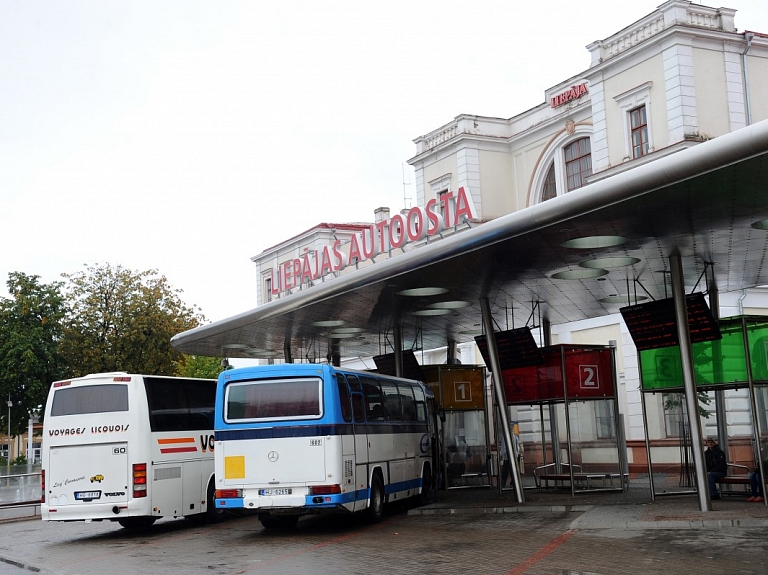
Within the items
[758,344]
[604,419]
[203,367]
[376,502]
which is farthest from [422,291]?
[203,367]

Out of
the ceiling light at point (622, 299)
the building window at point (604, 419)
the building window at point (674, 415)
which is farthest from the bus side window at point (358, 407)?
the building window at point (604, 419)

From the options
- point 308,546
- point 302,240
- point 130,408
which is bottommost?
point 308,546

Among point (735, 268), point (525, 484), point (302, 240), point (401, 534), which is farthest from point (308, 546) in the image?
point (302, 240)

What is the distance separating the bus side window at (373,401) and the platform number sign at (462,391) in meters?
6.30

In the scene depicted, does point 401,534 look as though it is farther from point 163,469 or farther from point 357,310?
point 357,310

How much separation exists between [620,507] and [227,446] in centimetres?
715

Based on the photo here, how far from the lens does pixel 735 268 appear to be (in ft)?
64.4

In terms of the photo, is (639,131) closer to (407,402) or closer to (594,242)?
(407,402)

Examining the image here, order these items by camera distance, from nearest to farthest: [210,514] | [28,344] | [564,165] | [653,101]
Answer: [210,514] → [653,101] → [564,165] → [28,344]

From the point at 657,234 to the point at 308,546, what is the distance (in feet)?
24.7

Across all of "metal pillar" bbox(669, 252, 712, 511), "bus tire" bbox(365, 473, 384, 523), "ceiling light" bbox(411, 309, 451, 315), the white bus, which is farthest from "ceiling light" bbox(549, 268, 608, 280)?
the white bus

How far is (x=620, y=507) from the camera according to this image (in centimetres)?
1750

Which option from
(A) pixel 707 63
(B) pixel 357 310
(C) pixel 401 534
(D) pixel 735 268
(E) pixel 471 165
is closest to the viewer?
(C) pixel 401 534

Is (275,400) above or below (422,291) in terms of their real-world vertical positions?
below
